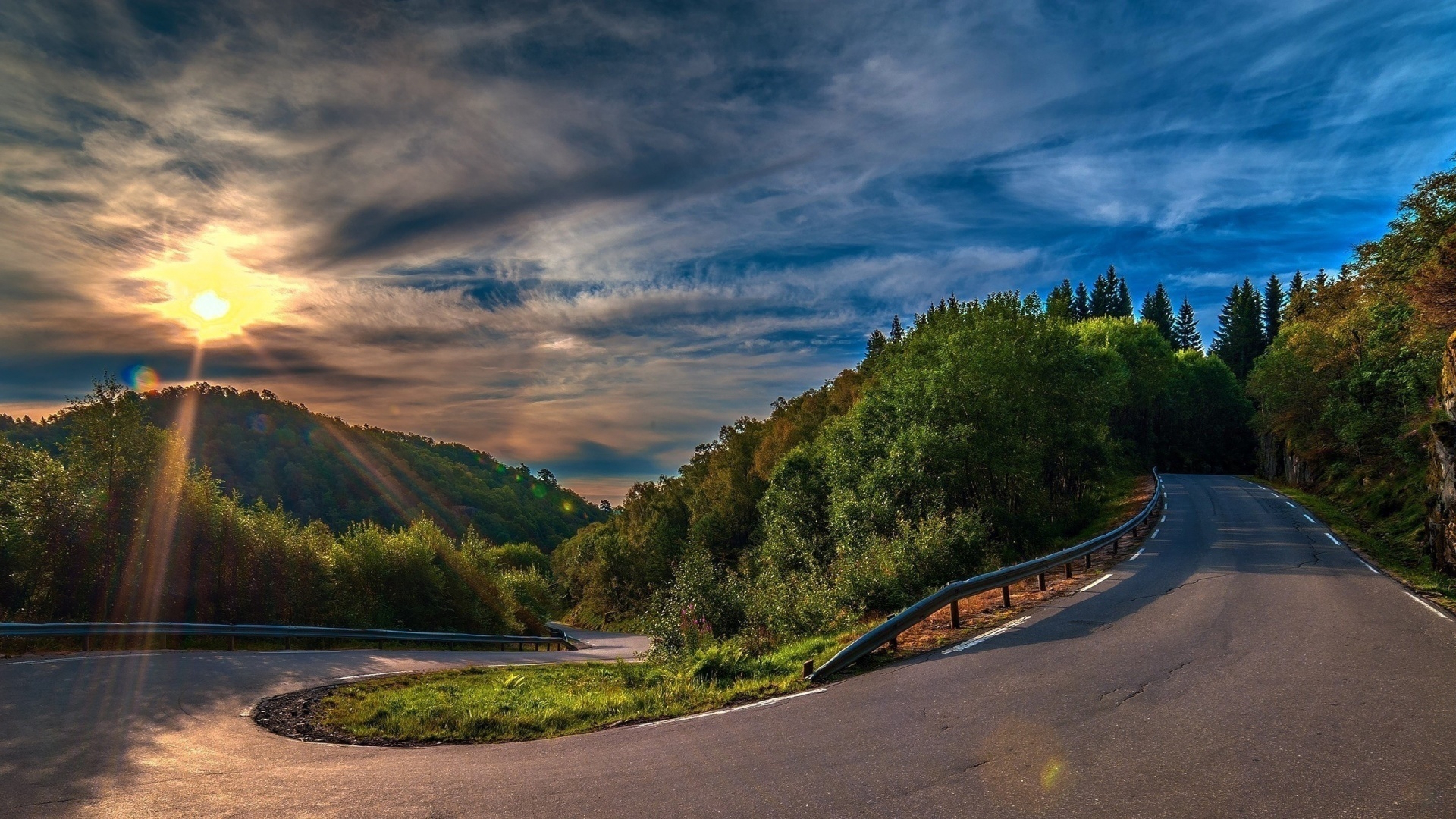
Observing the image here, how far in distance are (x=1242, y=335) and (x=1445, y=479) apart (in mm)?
108478

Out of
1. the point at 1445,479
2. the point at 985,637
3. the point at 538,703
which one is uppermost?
the point at 1445,479

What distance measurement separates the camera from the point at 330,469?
114000 mm

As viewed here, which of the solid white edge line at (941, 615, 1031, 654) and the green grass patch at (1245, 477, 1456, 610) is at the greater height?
the green grass patch at (1245, 477, 1456, 610)

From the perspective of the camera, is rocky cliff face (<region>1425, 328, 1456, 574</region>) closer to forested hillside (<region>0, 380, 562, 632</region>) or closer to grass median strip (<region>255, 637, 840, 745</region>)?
grass median strip (<region>255, 637, 840, 745</region>)

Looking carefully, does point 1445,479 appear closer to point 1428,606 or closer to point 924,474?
point 1428,606

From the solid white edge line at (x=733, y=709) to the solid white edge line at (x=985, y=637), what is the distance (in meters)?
2.26

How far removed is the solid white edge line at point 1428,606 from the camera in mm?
11133

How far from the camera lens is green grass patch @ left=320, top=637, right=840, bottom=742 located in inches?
336

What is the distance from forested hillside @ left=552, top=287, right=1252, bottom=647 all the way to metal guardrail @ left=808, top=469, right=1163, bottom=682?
1.41 meters

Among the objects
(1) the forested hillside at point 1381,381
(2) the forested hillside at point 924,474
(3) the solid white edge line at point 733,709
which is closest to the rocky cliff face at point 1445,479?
(1) the forested hillside at point 1381,381

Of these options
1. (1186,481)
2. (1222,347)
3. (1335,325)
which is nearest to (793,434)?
(1186,481)

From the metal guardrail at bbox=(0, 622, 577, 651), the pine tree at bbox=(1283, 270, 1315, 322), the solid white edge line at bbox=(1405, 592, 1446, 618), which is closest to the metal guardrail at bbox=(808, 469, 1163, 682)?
the solid white edge line at bbox=(1405, 592, 1446, 618)

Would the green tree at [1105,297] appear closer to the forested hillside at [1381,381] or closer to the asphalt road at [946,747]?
the forested hillside at [1381,381]

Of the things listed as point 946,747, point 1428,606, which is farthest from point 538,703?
point 1428,606
